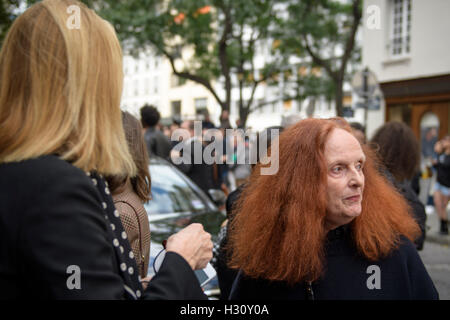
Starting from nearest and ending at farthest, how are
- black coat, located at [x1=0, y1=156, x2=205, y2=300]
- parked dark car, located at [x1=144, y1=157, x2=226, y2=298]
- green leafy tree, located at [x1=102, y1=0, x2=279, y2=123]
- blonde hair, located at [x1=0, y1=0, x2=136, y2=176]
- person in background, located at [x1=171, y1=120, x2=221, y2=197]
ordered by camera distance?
black coat, located at [x1=0, y1=156, x2=205, y2=300], blonde hair, located at [x1=0, y1=0, x2=136, y2=176], parked dark car, located at [x1=144, y1=157, x2=226, y2=298], person in background, located at [x1=171, y1=120, x2=221, y2=197], green leafy tree, located at [x1=102, y1=0, x2=279, y2=123]

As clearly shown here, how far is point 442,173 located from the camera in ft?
31.3

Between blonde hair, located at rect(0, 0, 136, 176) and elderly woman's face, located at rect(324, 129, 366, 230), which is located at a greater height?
blonde hair, located at rect(0, 0, 136, 176)

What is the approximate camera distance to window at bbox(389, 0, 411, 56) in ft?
54.5

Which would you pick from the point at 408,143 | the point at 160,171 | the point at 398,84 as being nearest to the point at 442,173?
the point at 408,143

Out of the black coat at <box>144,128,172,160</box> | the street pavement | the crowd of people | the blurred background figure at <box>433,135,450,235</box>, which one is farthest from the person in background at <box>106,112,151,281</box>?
the blurred background figure at <box>433,135,450,235</box>

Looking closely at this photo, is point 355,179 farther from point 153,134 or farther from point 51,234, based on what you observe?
point 153,134

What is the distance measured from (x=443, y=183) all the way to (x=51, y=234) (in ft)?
31.7

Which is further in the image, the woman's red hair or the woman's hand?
the woman's red hair

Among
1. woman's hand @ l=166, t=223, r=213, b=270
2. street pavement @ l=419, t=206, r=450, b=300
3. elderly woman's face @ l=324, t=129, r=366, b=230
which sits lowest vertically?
street pavement @ l=419, t=206, r=450, b=300

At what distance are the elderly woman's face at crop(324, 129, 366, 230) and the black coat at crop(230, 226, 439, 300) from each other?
122 mm

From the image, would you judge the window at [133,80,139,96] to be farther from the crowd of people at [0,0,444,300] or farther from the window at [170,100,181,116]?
the crowd of people at [0,0,444,300]

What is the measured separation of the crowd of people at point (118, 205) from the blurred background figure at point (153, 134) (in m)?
4.62

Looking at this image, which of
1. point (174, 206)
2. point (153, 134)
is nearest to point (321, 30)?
point (153, 134)

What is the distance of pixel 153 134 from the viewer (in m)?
7.32
